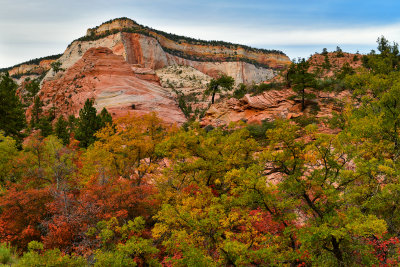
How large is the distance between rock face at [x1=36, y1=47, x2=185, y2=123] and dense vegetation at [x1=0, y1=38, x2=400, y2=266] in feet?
80.9

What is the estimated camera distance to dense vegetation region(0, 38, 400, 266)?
9617 millimetres

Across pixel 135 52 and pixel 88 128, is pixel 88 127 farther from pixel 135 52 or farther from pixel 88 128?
pixel 135 52

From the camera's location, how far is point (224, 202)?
12.3m

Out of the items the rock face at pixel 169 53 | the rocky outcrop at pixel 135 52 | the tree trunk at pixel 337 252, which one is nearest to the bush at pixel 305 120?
the tree trunk at pixel 337 252

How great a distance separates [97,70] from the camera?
179ft

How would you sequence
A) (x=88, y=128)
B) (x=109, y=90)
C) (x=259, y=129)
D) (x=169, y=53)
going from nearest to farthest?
(x=259, y=129), (x=88, y=128), (x=109, y=90), (x=169, y=53)

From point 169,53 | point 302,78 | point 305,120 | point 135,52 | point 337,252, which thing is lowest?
point 337,252

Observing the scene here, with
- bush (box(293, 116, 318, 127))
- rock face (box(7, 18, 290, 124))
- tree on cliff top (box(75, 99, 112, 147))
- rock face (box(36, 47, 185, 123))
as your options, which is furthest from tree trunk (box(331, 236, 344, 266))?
rock face (box(36, 47, 185, 123))

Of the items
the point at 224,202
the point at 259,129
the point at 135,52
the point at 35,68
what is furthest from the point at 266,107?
the point at 35,68

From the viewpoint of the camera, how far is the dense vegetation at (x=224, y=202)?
9.62 meters

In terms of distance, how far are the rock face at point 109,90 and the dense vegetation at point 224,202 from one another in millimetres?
24667

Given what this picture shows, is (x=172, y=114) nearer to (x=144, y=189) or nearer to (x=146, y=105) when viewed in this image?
(x=146, y=105)

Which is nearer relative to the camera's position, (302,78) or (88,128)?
(302,78)

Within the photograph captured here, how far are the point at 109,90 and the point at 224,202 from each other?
4334cm
